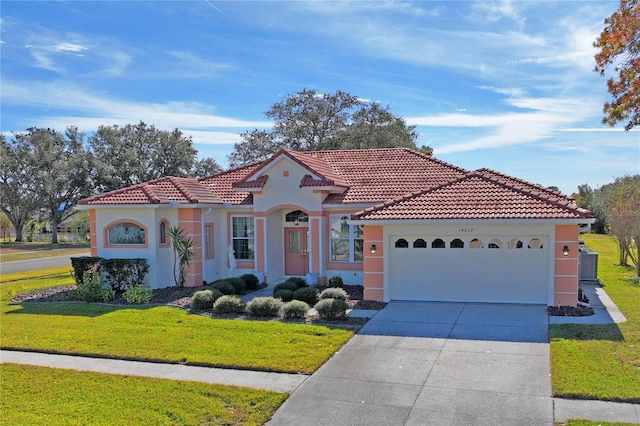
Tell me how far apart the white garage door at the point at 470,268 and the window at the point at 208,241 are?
7736 millimetres

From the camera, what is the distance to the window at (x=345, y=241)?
18.9m

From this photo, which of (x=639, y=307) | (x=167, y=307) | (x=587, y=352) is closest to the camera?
(x=587, y=352)

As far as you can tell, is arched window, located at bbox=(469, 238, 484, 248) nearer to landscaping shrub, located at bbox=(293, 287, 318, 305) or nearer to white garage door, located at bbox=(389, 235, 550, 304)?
white garage door, located at bbox=(389, 235, 550, 304)

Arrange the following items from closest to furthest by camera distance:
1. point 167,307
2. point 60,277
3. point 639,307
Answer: point 639,307
point 167,307
point 60,277

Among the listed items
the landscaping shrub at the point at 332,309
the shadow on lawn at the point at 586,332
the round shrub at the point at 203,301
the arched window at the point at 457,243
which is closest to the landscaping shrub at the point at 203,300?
the round shrub at the point at 203,301

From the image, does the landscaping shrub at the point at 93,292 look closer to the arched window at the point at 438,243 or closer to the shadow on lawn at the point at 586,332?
the arched window at the point at 438,243

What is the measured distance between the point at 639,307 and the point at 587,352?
226 inches

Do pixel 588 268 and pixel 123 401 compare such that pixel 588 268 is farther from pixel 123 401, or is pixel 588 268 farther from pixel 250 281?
pixel 123 401

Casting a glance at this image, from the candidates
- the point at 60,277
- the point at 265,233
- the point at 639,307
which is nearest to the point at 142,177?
the point at 60,277

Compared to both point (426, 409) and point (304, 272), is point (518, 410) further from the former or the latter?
point (304, 272)

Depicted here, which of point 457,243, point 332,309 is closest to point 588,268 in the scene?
point 457,243

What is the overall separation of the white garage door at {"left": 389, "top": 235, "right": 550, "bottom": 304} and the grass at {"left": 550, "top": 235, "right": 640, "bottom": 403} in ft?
8.37

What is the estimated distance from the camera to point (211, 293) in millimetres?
15023

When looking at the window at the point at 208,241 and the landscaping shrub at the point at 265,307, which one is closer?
the landscaping shrub at the point at 265,307
